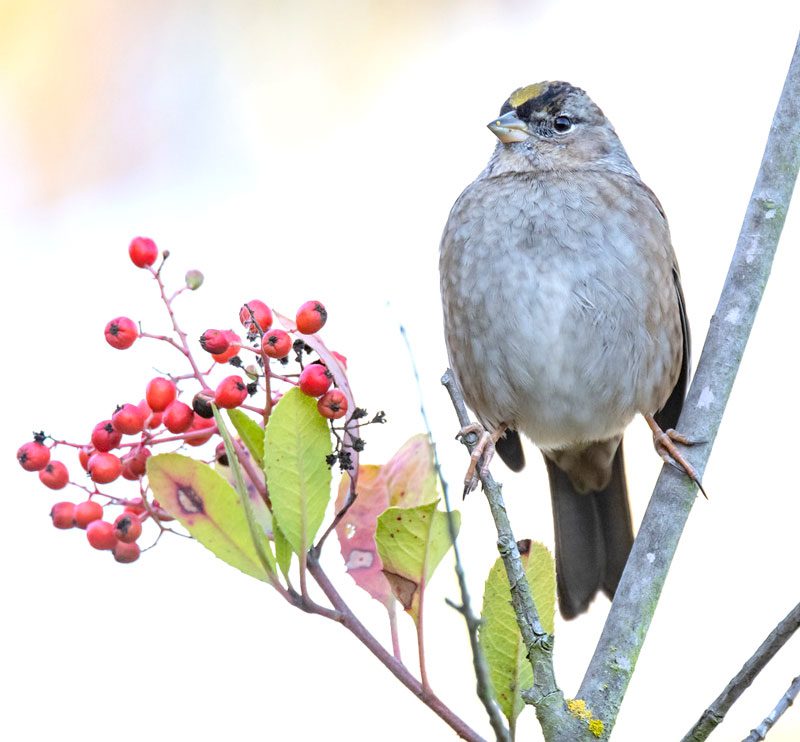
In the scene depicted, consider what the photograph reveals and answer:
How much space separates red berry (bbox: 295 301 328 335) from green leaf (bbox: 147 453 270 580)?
28cm

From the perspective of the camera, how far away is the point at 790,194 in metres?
2.08

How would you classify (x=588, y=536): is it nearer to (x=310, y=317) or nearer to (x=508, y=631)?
(x=508, y=631)

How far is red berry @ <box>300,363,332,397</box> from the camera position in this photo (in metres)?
1.64

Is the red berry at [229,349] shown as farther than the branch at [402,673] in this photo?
Yes

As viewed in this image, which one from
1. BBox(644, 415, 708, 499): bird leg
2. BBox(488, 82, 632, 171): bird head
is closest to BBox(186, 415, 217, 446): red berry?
BBox(644, 415, 708, 499): bird leg

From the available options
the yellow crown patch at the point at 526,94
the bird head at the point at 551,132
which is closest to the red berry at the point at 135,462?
the bird head at the point at 551,132

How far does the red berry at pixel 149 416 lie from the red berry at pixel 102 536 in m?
0.17

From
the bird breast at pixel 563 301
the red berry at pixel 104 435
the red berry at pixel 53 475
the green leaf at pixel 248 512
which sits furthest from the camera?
the bird breast at pixel 563 301

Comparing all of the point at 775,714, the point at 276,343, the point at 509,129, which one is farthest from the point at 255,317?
the point at 509,129

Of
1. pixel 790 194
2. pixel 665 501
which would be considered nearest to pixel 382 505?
pixel 665 501

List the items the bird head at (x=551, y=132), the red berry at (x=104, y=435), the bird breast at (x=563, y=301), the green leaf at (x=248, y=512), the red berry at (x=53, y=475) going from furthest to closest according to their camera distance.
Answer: the bird head at (x=551, y=132) < the bird breast at (x=563, y=301) < the red berry at (x=53, y=475) < the red berry at (x=104, y=435) < the green leaf at (x=248, y=512)

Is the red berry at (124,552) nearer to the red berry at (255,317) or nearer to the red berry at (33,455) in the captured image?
the red berry at (33,455)

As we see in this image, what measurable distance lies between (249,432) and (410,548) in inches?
11.7

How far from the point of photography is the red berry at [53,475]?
5.97 feet
